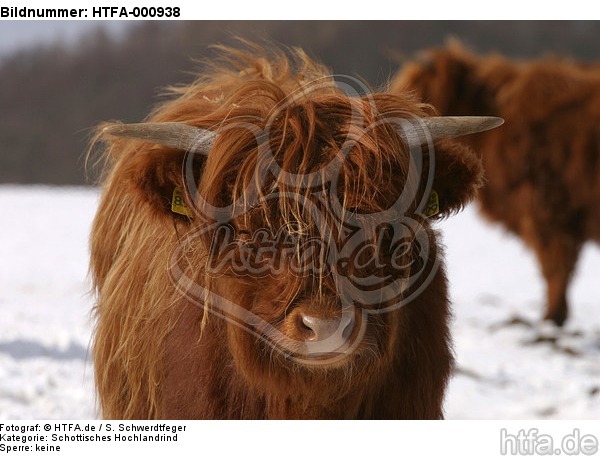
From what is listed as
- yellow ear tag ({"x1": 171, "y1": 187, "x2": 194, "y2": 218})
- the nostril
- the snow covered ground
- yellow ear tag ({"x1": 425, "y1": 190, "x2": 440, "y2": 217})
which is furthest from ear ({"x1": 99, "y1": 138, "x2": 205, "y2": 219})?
the snow covered ground

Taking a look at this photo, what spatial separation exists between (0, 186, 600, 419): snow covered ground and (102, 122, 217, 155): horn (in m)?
1.57

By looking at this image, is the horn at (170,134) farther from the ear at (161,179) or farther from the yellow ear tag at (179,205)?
the yellow ear tag at (179,205)

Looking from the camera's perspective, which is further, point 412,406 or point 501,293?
point 501,293

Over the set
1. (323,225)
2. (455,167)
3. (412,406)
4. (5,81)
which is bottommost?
(412,406)

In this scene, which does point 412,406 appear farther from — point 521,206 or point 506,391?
point 521,206

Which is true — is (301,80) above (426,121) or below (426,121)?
above

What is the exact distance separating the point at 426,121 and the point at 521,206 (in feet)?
17.0

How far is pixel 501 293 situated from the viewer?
870 cm

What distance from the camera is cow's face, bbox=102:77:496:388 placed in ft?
7.38

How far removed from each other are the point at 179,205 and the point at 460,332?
4.57 m

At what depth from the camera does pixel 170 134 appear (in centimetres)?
240

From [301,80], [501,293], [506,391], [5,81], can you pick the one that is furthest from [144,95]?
[301,80]
